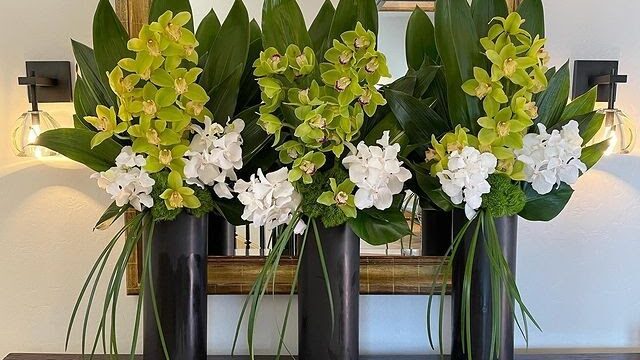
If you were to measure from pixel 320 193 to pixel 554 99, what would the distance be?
14.3 inches

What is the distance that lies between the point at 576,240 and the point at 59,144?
3.01 ft

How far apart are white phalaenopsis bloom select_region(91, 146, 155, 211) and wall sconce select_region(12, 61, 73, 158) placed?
1.22ft

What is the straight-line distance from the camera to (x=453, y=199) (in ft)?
2.38

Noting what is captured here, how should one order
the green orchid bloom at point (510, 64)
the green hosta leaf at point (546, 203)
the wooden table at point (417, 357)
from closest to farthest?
1. the green orchid bloom at point (510, 64)
2. the green hosta leaf at point (546, 203)
3. the wooden table at point (417, 357)

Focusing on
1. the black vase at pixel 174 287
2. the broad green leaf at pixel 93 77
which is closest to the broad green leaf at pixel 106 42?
the broad green leaf at pixel 93 77

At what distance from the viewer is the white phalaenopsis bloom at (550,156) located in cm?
73

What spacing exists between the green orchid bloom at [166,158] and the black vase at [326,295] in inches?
8.0

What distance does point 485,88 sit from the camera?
71 cm

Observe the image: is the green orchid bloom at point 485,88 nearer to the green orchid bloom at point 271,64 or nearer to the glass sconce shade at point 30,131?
the green orchid bloom at point 271,64

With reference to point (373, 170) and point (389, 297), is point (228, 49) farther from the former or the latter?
point (389, 297)

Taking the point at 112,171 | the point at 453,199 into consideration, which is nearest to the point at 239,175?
the point at 112,171

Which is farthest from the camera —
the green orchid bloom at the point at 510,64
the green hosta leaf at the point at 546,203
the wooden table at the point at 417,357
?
the wooden table at the point at 417,357

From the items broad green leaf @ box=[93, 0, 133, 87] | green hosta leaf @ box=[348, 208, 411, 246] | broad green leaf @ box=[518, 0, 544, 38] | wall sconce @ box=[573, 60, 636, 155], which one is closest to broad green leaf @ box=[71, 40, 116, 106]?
broad green leaf @ box=[93, 0, 133, 87]

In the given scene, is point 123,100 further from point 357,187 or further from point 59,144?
point 357,187
